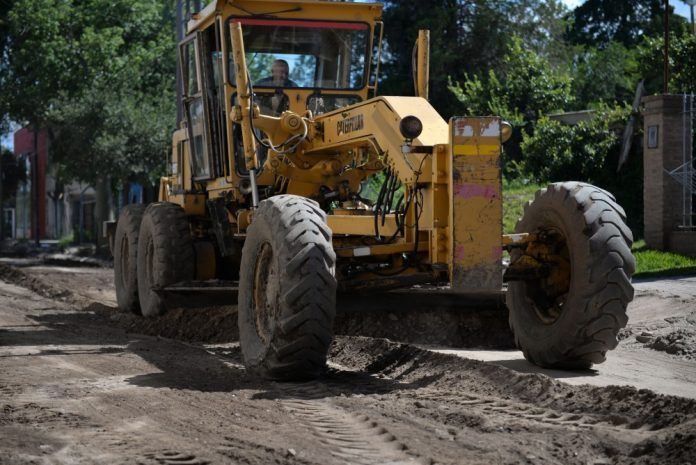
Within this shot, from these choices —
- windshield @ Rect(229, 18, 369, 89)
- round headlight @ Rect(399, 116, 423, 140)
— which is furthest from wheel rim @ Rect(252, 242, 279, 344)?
windshield @ Rect(229, 18, 369, 89)

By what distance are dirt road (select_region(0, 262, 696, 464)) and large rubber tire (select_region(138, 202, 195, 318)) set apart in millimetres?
2164

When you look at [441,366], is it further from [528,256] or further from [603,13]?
[603,13]

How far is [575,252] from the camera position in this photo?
28.7 feet

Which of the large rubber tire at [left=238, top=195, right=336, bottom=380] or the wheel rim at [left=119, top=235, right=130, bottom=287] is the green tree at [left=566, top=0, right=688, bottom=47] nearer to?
the wheel rim at [left=119, top=235, right=130, bottom=287]

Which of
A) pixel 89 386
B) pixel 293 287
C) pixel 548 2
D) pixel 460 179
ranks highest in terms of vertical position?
pixel 548 2

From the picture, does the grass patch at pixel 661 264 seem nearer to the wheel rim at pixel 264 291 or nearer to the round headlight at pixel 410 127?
the round headlight at pixel 410 127

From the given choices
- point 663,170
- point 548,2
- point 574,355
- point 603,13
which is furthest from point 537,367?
point 603,13

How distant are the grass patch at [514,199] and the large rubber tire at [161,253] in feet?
25.5

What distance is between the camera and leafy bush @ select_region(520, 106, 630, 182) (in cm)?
2412

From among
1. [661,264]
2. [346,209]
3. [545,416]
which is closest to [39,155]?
[661,264]

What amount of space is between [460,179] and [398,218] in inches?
43.5

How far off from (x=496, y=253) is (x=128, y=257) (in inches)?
304

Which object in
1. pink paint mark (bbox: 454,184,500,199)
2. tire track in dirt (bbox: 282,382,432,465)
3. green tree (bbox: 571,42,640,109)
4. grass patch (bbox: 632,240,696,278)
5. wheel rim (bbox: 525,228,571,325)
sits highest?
green tree (bbox: 571,42,640,109)

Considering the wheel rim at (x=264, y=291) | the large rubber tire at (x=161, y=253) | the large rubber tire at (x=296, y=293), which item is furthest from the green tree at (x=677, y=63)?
the large rubber tire at (x=296, y=293)
